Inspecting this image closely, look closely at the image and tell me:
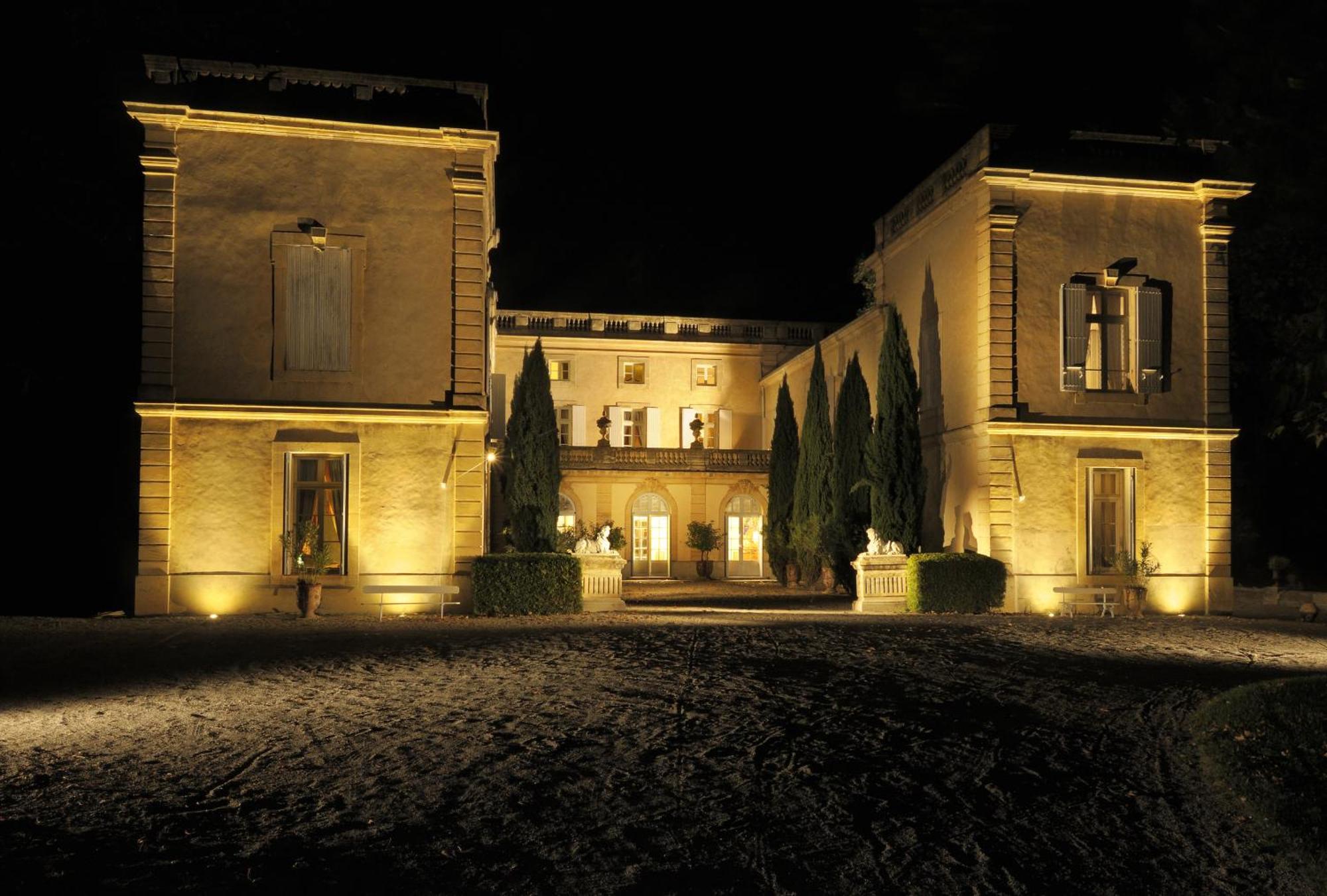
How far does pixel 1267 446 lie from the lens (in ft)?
79.4

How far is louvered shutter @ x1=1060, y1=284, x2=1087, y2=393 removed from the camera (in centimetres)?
1842

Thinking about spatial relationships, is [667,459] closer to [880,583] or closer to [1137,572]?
[880,583]

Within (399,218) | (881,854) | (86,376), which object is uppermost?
(399,218)

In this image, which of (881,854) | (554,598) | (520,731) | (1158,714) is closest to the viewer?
(881,854)

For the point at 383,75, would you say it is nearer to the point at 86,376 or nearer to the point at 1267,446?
the point at 86,376

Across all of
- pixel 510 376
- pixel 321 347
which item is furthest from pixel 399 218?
pixel 510 376

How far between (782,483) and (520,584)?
1199cm

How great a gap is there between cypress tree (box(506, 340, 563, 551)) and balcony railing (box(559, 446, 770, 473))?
1042 cm

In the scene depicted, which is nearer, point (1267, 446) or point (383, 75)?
point (383, 75)

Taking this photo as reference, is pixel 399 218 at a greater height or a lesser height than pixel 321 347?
greater

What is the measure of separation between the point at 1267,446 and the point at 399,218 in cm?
1852

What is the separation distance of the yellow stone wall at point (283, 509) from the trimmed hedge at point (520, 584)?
1.58 ft

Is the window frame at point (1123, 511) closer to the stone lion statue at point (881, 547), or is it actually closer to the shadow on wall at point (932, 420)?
the shadow on wall at point (932, 420)

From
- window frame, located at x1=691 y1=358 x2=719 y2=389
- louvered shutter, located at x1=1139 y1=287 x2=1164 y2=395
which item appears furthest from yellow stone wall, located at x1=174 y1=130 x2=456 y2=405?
window frame, located at x1=691 y1=358 x2=719 y2=389
